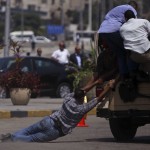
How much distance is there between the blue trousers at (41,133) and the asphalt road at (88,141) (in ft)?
0.46

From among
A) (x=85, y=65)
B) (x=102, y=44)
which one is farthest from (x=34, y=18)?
(x=102, y=44)

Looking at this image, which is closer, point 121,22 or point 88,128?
point 121,22

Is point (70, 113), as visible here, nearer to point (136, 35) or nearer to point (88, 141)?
point (88, 141)

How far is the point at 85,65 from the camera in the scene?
2341 centimetres

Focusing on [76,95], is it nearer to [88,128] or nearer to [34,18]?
[88,128]

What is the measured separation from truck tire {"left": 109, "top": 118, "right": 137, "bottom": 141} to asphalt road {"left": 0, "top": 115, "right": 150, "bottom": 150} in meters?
0.13

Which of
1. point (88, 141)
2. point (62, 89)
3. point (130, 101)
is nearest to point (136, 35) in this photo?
point (130, 101)

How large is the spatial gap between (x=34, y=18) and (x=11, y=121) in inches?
4343

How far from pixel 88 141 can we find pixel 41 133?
1.08m

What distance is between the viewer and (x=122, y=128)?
1377 cm

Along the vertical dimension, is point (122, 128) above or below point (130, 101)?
below

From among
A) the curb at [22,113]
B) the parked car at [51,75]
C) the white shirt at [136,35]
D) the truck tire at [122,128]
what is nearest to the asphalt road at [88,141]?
the truck tire at [122,128]

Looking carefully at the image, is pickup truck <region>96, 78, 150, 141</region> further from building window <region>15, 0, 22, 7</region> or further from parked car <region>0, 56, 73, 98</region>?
building window <region>15, 0, 22, 7</region>

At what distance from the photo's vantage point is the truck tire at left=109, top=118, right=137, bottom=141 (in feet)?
45.0
